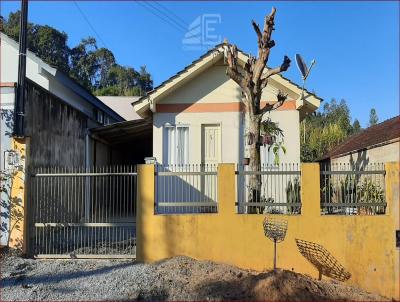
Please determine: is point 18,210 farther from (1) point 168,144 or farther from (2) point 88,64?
(2) point 88,64

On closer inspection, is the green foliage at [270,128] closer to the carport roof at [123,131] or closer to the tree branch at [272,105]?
the tree branch at [272,105]

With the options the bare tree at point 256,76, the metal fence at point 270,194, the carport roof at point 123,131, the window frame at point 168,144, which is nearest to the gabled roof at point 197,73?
the window frame at point 168,144

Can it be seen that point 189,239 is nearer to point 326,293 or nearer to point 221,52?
point 326,293

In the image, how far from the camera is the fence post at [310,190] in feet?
27.7

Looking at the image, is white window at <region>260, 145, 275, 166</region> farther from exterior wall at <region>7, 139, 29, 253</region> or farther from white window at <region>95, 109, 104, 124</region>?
white window at <region>95, 109, 104, 124</region>

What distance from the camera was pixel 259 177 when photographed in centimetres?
931

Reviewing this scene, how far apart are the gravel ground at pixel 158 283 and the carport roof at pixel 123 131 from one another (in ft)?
23.9

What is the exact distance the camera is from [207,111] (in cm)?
1328

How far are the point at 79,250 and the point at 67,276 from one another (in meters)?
1.34

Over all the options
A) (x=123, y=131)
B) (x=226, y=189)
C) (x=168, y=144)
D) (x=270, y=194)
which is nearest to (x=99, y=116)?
(x=123, y=131)

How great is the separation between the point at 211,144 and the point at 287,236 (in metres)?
5.37

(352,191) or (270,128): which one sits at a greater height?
(270,128)

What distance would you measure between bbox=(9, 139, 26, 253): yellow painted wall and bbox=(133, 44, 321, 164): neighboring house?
449cm

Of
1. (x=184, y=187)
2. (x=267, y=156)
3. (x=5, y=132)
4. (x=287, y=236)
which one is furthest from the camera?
(x=267, y=156)
